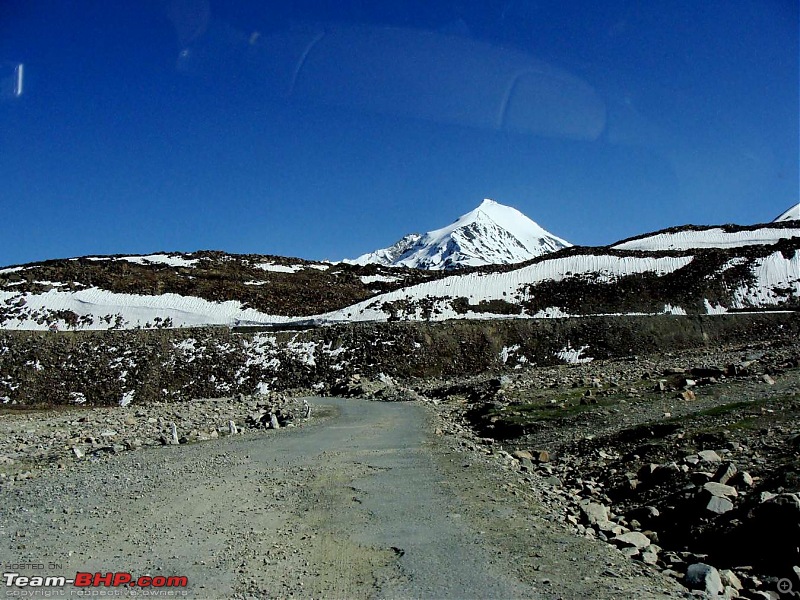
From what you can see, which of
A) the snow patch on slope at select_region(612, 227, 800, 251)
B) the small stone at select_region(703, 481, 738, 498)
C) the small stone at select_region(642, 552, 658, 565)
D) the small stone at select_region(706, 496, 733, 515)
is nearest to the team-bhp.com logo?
the small stone at select_region(642, 552, 658, 565)

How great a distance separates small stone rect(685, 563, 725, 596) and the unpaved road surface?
33cm

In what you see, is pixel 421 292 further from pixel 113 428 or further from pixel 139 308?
pixel 113 428

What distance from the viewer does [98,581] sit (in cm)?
760

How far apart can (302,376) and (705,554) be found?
3948 centimetres

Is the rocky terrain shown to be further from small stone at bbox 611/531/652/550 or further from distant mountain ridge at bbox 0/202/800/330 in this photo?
distant mountain ridge at bbox 0/202/800/330

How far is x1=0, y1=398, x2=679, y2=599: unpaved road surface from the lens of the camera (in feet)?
24.5

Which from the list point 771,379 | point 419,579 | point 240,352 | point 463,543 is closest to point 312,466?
point 463,543

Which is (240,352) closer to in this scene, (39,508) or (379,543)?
(39,508)

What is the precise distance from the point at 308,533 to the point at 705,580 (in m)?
6.15

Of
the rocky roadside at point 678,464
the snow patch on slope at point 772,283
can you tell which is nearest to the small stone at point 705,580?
the rocky roadside at point 678,464

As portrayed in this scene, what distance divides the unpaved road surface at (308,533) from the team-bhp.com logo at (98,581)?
0.14 metres

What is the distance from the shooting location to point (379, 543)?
9141 mm

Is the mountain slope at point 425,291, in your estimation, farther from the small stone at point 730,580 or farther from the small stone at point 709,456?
the small stone at point 730,580

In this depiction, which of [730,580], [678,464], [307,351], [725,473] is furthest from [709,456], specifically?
[307,351]
